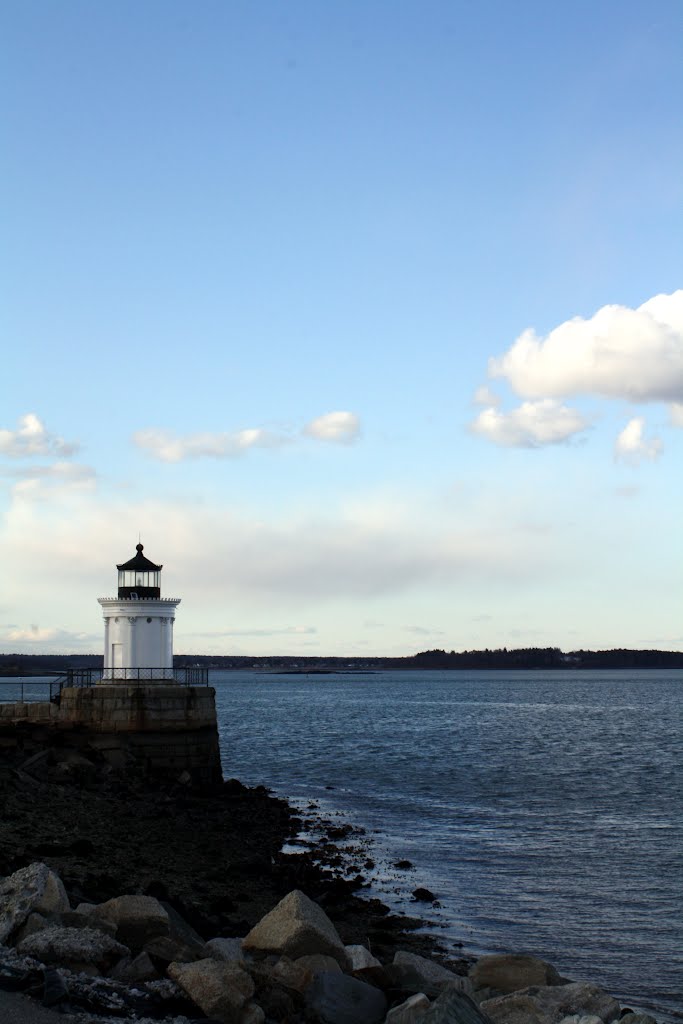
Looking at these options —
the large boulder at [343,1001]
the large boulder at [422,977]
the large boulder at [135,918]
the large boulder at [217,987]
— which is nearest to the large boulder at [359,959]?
the large boulder at [422,977]

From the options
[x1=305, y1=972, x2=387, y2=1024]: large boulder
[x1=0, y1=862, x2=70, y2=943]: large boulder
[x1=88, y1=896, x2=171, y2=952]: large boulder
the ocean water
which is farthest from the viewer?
the ocean water

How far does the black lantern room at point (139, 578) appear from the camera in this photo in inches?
1149

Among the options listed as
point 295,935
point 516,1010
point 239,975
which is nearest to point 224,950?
point 295,935

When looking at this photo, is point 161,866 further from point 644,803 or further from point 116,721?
point 644,803

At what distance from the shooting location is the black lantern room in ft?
95.8

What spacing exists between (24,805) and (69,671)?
27.2 ft

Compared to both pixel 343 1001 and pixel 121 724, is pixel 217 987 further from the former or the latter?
pixel 121 724

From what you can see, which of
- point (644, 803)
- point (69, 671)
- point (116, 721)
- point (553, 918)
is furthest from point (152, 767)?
point (644, 803)

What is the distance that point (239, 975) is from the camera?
809cm

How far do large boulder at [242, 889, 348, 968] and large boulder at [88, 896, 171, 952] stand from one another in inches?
35.8

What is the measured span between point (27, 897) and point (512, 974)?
505 centimetres

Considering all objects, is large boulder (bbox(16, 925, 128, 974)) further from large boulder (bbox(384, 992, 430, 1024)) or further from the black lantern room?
the black lantern room

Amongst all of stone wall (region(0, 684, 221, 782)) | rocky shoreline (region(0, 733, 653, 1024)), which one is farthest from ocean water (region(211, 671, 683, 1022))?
stone wall (region(0, 684, 221, 782))

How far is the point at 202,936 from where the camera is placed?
1164 cm
